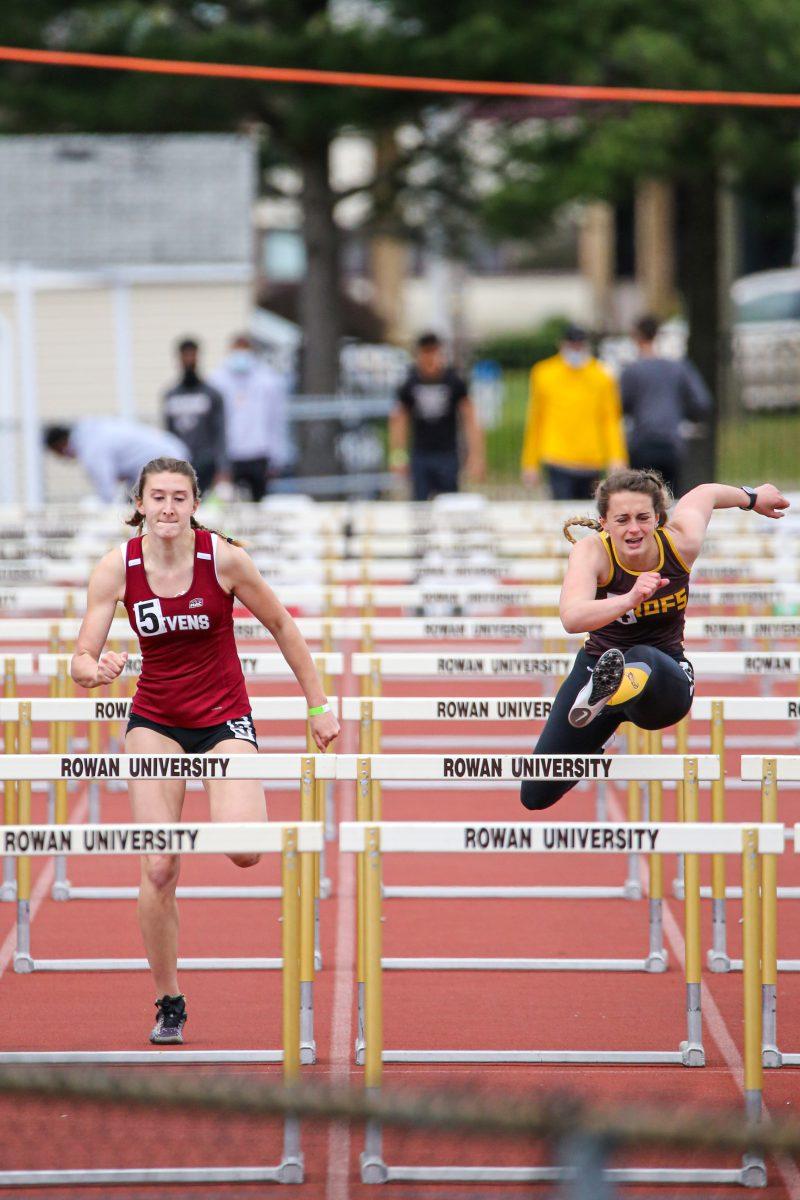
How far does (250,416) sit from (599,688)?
11.1 meters

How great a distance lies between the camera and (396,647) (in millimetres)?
11844

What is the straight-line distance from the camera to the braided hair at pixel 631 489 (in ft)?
20.6

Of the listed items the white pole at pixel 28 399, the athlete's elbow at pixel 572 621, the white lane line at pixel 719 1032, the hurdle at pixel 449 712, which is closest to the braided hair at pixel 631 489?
the athlete's elbow at pixel 572 621

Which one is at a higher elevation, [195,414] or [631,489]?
[195,414]

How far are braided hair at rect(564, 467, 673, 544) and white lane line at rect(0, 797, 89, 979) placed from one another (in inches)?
101

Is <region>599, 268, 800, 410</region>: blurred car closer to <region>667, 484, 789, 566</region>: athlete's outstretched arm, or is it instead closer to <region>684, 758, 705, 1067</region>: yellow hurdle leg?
<region>667, 484, 789, 566</region>: athlete's outstretched arm

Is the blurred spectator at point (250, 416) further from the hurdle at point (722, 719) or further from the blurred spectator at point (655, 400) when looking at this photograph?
the hurdle at point (722, 719)

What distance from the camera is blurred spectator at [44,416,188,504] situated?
46.8 ft

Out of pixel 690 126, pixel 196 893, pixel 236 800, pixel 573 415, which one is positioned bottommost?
pixel 196 893

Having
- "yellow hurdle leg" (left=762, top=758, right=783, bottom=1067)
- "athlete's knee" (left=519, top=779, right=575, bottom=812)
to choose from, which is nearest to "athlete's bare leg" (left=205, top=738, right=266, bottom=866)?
"athlete's knee" (left=519, top=779, right=575, bottom=812)

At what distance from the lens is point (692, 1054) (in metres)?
5.66

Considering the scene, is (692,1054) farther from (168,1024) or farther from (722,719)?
(168,1024)

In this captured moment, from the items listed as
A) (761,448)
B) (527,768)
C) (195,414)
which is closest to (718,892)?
(527,768)

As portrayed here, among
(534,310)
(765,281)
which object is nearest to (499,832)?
(765,281)
